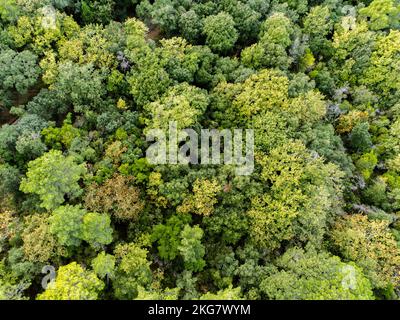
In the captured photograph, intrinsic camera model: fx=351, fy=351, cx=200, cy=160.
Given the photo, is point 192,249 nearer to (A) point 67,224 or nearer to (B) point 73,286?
(B) point 73,286

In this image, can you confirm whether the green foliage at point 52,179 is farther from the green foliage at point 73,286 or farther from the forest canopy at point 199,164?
the green foliage at point 73,286

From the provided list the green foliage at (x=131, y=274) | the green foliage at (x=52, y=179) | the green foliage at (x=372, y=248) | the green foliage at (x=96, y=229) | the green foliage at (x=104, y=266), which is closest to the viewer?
the green foliage at (x=104, y=266)

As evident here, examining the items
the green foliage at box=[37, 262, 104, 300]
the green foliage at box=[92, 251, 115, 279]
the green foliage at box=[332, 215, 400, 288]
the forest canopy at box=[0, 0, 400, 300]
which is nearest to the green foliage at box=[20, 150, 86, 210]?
the forest canopy at box=[0, 0, 400, 300]

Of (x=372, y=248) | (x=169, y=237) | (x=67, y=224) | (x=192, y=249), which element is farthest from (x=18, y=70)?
(x=372, y=248)

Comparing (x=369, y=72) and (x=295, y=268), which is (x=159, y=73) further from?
(x=369, y=72)

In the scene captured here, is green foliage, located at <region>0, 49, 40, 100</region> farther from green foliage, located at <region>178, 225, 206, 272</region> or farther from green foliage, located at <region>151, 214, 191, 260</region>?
green foliage, located at <region>178, 225, 206, 272</region>

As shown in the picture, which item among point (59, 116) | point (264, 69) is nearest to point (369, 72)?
point (264, 69)

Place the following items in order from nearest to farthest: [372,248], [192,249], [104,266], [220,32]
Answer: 1. [104,266]
2. [192,249]
3. [372,248]
4. [220,32]

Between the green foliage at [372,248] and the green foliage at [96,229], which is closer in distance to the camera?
the green foliage at [96,229]

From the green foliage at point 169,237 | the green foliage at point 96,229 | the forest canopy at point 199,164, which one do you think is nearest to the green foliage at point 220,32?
the forest canopy at point 199,164
